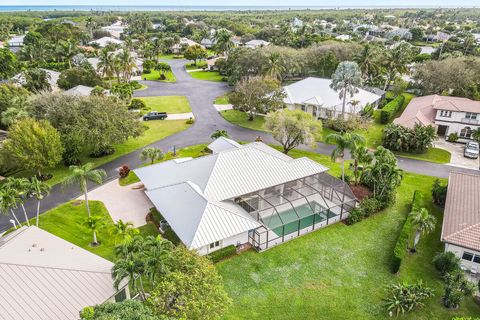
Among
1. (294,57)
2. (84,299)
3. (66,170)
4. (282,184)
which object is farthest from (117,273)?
(294,57)

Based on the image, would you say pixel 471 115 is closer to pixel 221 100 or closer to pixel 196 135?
pixel 196 135

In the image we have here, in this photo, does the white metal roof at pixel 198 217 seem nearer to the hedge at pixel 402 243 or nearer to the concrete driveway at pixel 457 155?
the hedge at pixel 402 243

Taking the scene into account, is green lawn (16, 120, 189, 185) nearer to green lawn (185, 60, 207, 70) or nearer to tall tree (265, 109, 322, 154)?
tall tree (265, 109, 322, 154)

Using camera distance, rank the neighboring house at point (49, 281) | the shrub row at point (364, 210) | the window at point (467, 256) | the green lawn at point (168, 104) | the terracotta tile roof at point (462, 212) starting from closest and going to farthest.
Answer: the neighboring house at point (49, 281), the window at point (467, 256), the terracotta tile roof at point (462, 212), the shrub row at point (364, 210), the green lawn at point (168, 104)

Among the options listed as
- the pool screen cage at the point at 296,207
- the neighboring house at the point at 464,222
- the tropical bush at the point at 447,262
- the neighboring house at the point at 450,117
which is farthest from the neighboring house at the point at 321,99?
the tropical bush at the point at 447,262

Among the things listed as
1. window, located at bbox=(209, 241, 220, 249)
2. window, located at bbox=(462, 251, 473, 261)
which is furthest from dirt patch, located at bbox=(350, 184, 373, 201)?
window, located at bbox=(209, 241, 220, 249)
